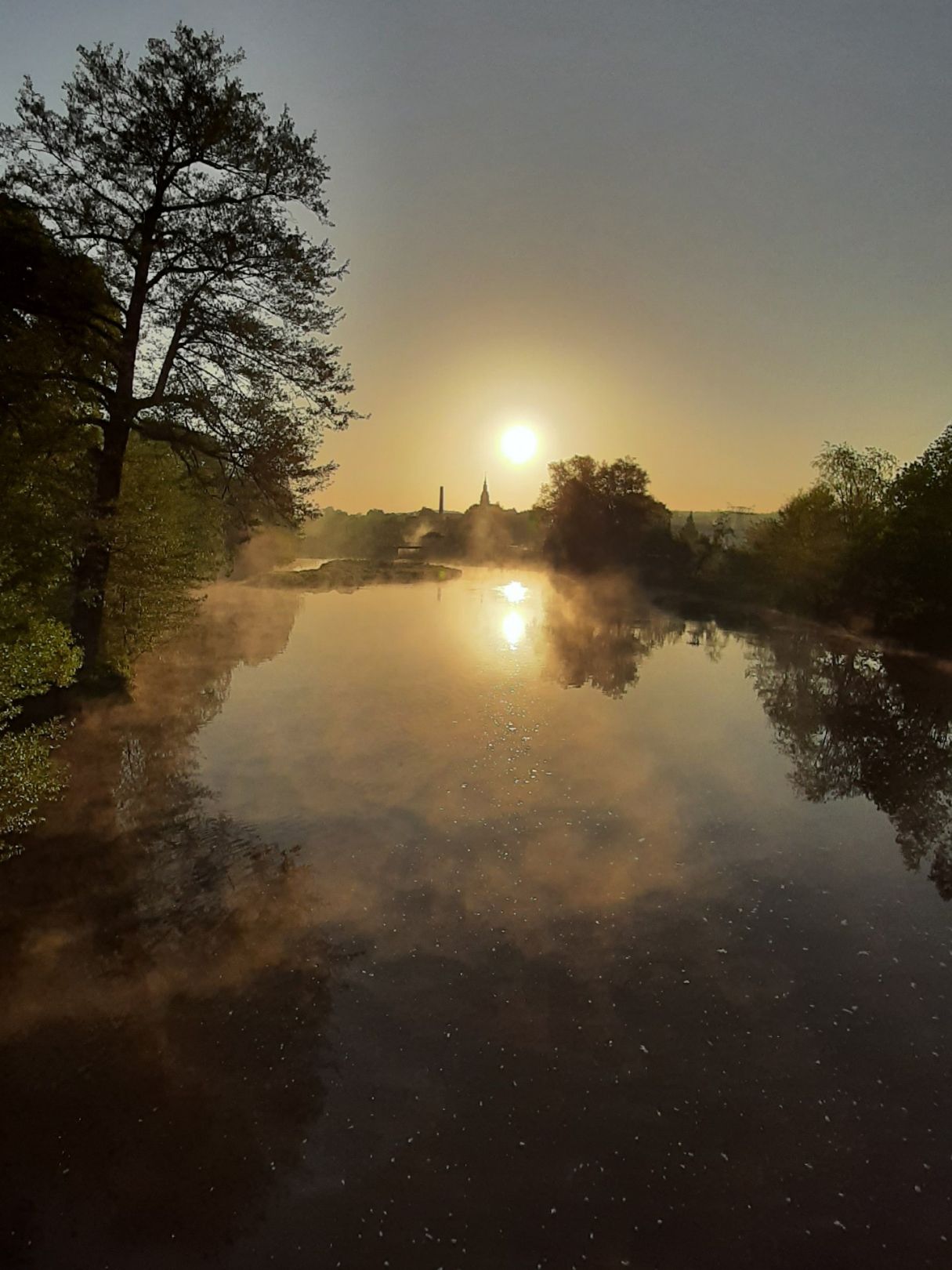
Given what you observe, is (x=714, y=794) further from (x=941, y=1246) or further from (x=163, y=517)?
(x=163, y=517)

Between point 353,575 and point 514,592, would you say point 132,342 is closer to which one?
point 514,592

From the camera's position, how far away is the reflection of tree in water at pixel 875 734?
16.6 meters

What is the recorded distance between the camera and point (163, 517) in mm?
22359

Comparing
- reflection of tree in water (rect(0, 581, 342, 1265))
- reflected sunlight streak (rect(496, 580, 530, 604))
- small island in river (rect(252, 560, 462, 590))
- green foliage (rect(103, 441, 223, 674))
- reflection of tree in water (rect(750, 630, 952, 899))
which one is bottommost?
reflection of tree in water (rect(750, 630, 952, 899))

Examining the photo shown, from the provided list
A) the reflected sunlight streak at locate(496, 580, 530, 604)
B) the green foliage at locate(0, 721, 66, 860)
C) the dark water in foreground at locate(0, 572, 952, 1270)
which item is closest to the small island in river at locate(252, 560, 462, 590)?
the reflected sunlight streak at locate(496, 580, 530, 604)

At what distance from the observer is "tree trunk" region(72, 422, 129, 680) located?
1752 cm

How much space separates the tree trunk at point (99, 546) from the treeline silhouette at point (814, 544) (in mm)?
44082

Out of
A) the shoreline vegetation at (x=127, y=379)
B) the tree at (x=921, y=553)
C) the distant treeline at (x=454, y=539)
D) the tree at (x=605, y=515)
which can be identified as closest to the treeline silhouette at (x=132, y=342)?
the shoreline vegetation at (x=127, y=379)

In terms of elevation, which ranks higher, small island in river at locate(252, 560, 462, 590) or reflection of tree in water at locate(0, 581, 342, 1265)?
small island in river at locate(252, 560, 462, 590)

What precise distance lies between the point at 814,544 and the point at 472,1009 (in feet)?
185

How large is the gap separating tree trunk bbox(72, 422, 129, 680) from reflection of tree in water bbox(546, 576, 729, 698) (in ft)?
62.1

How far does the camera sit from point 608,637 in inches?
1786

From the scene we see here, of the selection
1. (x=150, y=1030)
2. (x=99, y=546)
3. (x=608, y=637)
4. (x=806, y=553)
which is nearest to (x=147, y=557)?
(x=99, y=546)

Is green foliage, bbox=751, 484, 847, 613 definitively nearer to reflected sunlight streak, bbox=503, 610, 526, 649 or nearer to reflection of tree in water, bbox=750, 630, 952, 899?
reflection of tree in water, bbox=750, 630, 952, 899
